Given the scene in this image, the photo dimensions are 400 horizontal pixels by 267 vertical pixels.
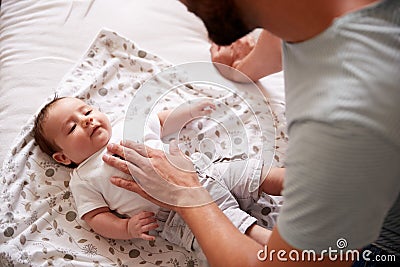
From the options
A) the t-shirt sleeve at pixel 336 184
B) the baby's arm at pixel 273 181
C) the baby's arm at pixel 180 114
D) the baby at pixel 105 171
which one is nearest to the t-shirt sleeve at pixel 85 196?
the baby at pixel 105 171

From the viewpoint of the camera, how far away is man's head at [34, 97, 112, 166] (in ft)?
4.09

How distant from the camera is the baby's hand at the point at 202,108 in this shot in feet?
4.39

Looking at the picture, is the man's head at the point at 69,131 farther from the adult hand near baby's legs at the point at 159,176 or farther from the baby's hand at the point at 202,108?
the baby's hand at the point at 202,108

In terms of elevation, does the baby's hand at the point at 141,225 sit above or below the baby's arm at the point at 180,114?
below

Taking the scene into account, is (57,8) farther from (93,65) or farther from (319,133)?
(319,133)

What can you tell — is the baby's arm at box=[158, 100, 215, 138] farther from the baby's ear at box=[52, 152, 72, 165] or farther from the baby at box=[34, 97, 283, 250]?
the baby's ear at box=[52, 152, 72, 165]

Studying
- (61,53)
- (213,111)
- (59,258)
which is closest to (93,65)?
(61,53)

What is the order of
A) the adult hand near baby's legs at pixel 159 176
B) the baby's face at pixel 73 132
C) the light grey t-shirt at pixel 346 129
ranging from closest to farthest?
the light grey t-shirt at pixel 346 129, the adult hand near baby's legs at pixel 159 176, the baby's face at pixel 73 132

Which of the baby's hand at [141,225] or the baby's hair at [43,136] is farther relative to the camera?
the baby's hair at [43,136]

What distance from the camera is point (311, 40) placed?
2.30 feet

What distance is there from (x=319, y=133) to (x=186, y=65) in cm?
81

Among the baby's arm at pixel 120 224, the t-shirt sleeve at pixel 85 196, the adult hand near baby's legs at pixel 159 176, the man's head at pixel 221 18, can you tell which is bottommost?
the baby's arm at pixel 120 224

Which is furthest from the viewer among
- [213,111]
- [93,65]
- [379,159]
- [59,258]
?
[93,65]

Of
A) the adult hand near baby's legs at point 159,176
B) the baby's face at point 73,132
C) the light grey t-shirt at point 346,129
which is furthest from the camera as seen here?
the baby's face at point 73,132
